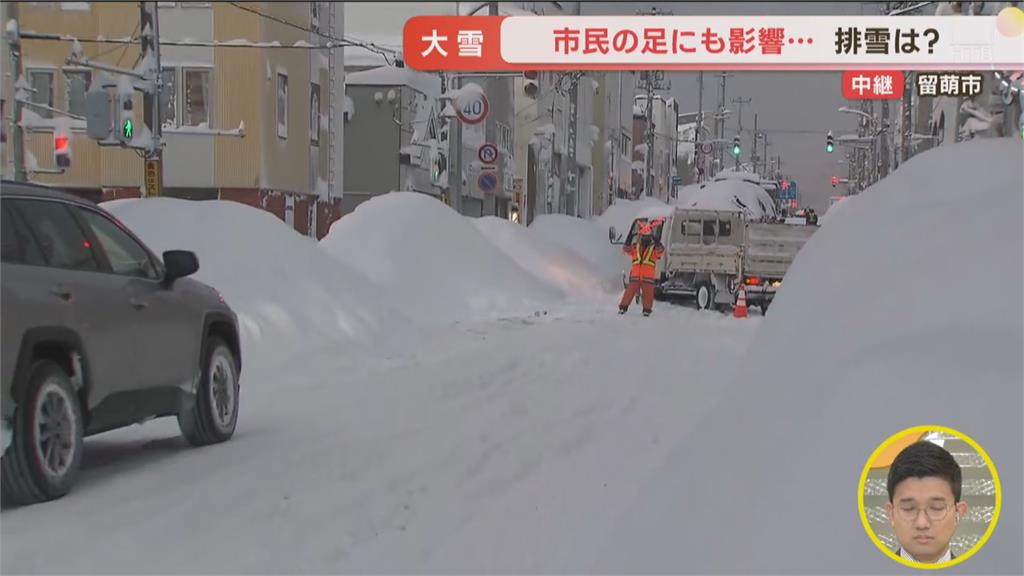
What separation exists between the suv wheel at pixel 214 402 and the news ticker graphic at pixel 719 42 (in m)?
11.7

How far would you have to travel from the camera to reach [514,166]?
73.9 metres

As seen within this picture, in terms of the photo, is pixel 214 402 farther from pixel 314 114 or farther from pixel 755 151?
pixel 755 151

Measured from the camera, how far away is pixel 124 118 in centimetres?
2602

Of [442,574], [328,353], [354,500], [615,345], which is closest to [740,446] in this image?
[442,574]

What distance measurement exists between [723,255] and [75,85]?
21.5 meters

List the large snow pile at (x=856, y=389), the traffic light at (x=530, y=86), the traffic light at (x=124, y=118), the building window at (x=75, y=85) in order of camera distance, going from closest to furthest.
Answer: the large snow pile at (x=856, y=389), the traffic light at (x=124, y=118), the traffic light at (x=530, y=86), the building window at (x=75, y=85)

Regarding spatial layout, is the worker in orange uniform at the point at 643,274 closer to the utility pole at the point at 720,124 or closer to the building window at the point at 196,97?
the building window at the point at 196,97

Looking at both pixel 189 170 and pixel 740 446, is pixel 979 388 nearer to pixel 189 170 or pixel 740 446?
pixel 740 446

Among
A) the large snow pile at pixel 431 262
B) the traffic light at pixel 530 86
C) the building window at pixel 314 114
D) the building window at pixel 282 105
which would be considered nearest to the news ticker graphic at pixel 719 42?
the large snow pile at pixel 431 262

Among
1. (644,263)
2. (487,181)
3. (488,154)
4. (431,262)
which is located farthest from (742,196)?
(644,263)

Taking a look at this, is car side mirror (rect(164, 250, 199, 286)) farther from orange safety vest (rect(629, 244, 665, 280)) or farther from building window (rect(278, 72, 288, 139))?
building window (rect(278, 72, 288, 139))

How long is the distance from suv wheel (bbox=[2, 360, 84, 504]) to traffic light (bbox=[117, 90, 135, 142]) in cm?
1957

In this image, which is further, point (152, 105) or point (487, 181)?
point (487, 181)

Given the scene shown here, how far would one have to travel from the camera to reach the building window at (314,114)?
45688mm
